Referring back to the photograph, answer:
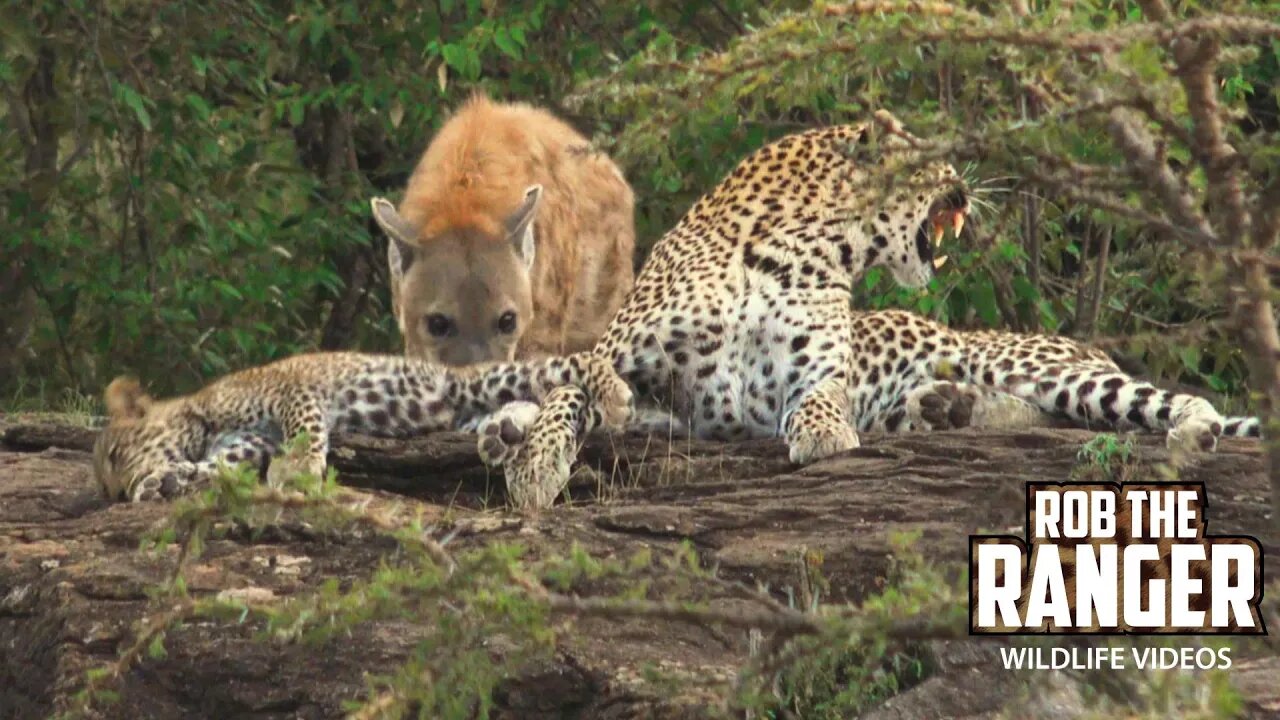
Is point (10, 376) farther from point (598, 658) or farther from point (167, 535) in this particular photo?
point (167, 535)

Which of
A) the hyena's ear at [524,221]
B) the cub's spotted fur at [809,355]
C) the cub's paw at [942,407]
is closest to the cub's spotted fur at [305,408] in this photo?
the cub's spotted fur at [809,355]

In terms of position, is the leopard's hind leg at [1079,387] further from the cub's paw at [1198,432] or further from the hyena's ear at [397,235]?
the hyena's ear at [397,235]

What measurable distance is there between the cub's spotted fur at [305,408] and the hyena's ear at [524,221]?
5.06 ft

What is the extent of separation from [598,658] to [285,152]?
7.35 metres

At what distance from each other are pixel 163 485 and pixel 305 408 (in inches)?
24.8

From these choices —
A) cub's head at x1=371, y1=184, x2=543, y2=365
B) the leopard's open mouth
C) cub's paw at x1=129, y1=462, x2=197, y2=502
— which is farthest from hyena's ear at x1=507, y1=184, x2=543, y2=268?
cub's paw at x1=129, y1=462, x2=197, y2=502

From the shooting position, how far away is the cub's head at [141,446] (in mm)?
7902

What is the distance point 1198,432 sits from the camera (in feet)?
24.7

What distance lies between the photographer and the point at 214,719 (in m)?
6.14

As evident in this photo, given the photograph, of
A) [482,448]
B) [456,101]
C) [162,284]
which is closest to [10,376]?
[162,284]

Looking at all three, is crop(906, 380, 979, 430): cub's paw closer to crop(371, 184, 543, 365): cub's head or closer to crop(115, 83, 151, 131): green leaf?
crop(371, 184, 543, 365): cub's head

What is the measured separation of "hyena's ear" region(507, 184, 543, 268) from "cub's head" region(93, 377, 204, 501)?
229 centimetres

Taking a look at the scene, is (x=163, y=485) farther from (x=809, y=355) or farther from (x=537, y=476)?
(x=809, y=355)

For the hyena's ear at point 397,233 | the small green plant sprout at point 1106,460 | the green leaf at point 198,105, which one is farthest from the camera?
the green leaf at point 198,105
